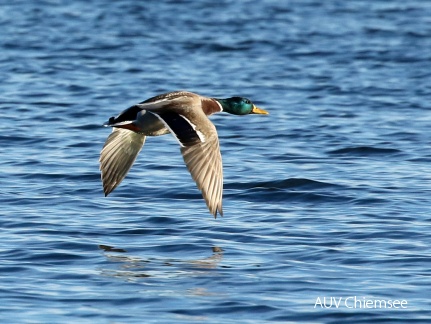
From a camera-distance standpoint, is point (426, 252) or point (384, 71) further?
point (384, 71)

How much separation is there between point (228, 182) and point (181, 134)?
2207 millimetres

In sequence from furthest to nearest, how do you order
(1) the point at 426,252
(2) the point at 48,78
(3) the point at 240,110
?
(2) the point at 48,78, (3) the point at 240,110, (1) the point at 426,252

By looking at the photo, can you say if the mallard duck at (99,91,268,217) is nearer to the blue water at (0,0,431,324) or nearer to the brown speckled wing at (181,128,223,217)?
the brown speckled wing at (181,128,223,217)

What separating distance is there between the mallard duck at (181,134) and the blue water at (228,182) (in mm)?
364

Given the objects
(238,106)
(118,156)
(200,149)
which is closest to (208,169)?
(200,149)

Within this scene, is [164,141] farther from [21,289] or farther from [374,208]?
[21,289]

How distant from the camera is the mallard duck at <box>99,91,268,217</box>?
7.92 m

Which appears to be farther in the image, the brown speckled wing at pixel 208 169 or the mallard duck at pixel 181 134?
the mallard duck at pixel 181 134

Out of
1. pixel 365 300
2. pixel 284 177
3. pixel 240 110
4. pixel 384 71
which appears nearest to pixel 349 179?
pixel 284 177

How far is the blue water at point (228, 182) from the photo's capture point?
6.99 m

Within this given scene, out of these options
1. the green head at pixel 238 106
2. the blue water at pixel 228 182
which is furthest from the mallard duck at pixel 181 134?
the blue water at pixel 228 182

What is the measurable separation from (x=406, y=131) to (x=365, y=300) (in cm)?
654

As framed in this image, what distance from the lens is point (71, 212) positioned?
9.14 m

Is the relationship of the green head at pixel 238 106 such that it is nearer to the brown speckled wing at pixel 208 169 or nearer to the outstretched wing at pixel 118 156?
the outstretched wing at pixel 118 156
